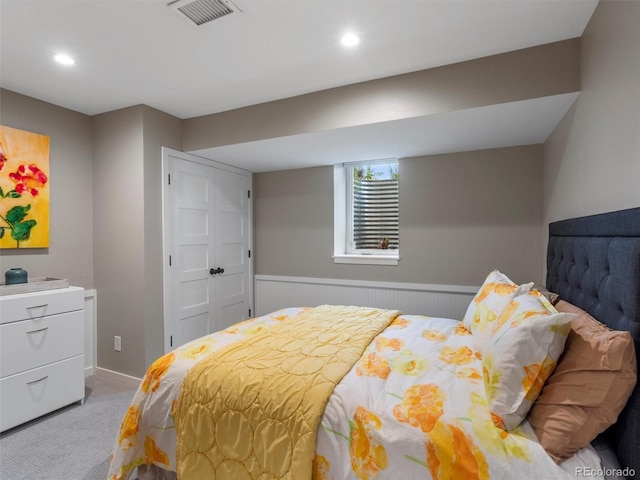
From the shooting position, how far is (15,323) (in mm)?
2213

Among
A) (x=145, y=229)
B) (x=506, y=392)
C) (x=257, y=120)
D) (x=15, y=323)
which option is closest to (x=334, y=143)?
(x=257, y=120)

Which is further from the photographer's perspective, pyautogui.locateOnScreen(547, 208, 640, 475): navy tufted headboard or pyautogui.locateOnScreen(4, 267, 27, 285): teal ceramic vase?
pyautogui.locateOnScreen(4, 267, 27, 285): teal ceramic vase

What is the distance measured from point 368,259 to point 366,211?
610 millimetres

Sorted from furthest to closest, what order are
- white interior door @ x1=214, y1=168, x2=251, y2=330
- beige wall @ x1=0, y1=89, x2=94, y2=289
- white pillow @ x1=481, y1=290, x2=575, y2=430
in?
1. white interior door @ x1=214, y1=168, x2=251, y2=330
2. beige wall @ x1=0, y1=89, x2=94, y2=289
3. white pillow @ x1=481, y1=290, x2=575, y2=430

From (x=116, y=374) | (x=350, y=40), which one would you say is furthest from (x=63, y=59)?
(x=116, y=374)

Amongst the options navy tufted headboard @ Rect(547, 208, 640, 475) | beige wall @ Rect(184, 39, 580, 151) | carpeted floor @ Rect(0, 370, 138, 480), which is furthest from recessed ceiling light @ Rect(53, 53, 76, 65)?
navy tufted headboard @ Rect(547, 208, 640, 475)

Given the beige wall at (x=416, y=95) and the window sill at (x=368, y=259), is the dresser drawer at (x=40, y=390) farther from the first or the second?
the window sill at (x=368, y=259)

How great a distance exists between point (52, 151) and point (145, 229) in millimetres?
1030

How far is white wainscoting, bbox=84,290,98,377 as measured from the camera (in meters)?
3.11

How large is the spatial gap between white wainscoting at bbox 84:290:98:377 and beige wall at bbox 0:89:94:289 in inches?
5.1

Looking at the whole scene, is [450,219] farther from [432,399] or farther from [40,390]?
[40,390]

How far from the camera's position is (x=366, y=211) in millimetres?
3869

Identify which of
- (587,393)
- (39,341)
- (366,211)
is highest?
(366,211)

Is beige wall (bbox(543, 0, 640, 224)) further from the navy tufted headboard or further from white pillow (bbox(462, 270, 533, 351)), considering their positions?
white pillow (bbox(462, 270, 533, 351))
